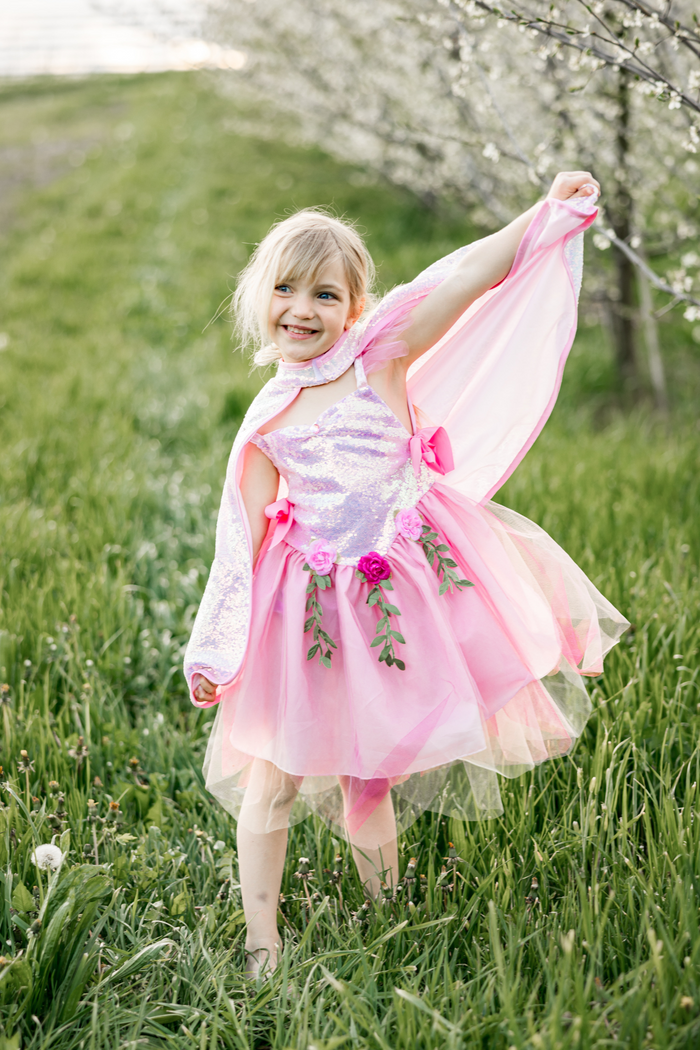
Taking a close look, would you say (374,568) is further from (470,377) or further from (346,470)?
(470,377)

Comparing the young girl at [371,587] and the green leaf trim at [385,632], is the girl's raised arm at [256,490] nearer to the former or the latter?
the young girl at [371,587]

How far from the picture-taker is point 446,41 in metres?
3.30

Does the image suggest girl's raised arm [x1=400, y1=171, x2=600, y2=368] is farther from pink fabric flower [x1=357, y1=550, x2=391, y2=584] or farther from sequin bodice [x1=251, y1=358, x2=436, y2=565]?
pink fabric flower [x1=357, y1=550, x2=391, y2=584]

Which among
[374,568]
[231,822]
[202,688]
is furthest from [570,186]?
[231,822]

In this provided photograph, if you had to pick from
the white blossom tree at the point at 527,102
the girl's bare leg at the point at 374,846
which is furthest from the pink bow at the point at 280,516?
Result: the white blossom tree at the point at 527,102

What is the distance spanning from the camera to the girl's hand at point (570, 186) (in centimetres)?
185

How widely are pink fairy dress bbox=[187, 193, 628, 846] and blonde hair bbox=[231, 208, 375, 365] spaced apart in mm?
139

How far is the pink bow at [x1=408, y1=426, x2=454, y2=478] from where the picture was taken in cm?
193

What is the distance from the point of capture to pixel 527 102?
5.33 metres

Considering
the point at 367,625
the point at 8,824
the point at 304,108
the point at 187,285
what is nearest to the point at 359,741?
the point at 367,625

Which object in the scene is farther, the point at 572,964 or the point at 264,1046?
the point at 264,1046

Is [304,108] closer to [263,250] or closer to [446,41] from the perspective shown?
[446,41]

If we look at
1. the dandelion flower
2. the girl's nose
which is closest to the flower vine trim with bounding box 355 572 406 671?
the girl's nose

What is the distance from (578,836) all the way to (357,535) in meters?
0.86
